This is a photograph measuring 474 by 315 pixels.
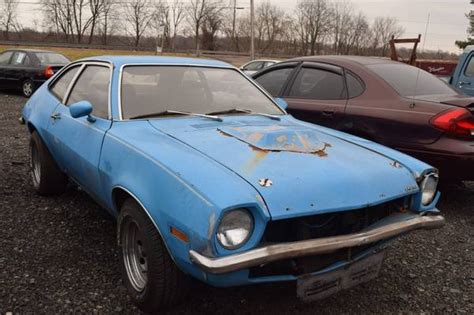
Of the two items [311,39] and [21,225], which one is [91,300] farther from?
[311,39]

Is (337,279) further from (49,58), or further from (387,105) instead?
(49,58)

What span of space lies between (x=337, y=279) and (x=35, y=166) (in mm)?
3500

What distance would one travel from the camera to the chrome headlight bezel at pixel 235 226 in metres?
2.06

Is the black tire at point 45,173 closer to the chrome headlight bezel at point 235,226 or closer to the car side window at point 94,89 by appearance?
the car side window at point 94,89

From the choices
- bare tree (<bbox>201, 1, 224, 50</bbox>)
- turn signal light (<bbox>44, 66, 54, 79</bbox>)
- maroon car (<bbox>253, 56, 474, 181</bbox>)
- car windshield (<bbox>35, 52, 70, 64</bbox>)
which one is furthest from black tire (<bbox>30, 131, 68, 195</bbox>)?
bare tree (<bbox>201, 1, 224, 50</bbox>)

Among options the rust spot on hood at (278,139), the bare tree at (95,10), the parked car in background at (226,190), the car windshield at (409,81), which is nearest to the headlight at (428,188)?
the parked car in background at (226,190)

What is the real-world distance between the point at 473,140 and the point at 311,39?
200 ft

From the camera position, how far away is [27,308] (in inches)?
102

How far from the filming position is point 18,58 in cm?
1302

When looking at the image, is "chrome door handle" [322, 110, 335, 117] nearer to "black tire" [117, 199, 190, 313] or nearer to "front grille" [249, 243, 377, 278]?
"front grille" [249, 243, 377, 278]

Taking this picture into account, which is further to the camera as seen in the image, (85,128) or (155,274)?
(85,128)

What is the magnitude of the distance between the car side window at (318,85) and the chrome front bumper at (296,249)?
278 centimetres

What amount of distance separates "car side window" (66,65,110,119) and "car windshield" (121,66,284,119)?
0.57ft

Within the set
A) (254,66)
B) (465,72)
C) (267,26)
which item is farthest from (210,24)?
(465,72)
